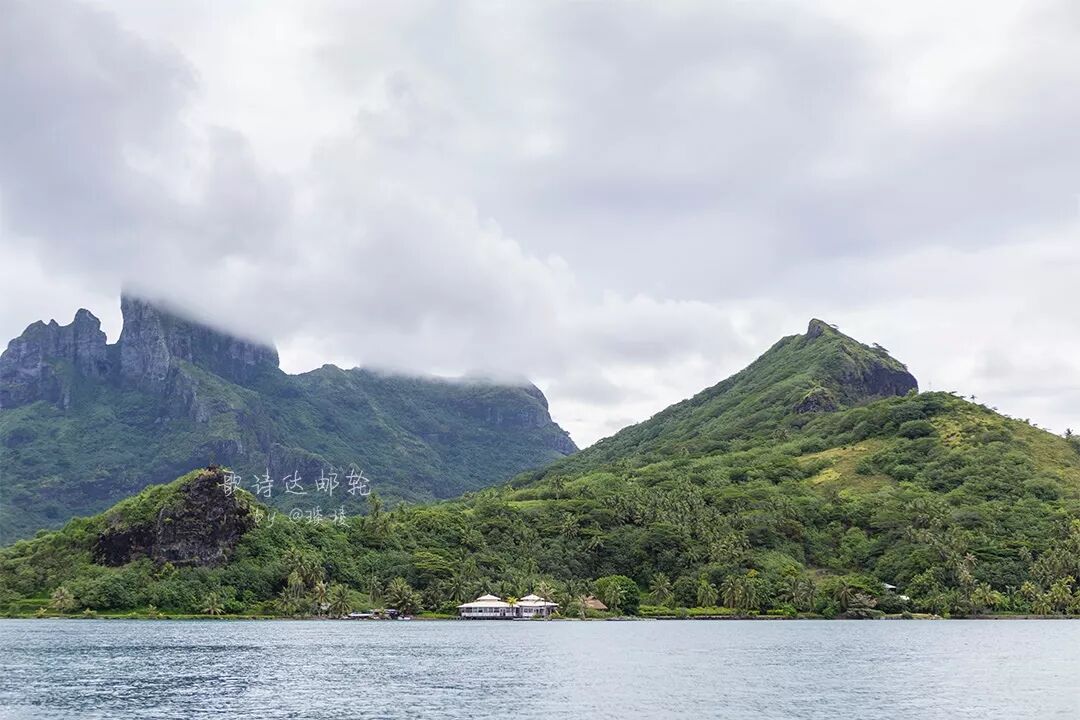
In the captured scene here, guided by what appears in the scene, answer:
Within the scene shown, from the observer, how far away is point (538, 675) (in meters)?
96.9

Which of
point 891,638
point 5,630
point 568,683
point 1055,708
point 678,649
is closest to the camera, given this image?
point 1055,708

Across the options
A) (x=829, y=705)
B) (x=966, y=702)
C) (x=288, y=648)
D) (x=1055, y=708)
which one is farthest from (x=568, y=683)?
(x=288, y=648)

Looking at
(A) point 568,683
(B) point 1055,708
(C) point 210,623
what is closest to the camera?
(B) point 1055,708

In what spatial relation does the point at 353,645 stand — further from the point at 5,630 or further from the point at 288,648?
the point at 5,630

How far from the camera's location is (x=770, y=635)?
162m

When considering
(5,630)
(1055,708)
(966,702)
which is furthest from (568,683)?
(5,630)

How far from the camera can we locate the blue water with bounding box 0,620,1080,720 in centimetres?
7362

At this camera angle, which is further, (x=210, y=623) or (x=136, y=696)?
(x=210, y=623)

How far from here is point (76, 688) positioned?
83.6 metres

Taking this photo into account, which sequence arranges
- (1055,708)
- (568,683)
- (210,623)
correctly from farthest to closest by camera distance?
(210,623) < (568,683) < (1055,708)

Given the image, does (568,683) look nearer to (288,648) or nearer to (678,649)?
(678,649)

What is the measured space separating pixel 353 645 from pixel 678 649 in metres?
46.2

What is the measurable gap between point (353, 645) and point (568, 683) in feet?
188

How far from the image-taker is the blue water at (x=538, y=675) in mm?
73625
